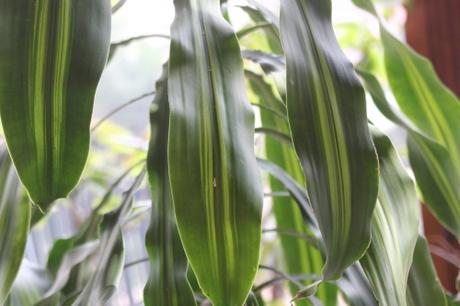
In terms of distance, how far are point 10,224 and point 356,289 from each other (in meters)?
0.39

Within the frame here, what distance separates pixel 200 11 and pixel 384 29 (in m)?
0.29

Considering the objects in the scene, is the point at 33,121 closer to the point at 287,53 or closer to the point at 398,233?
the point at 287,53

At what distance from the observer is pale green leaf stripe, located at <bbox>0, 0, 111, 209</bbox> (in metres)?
0.41

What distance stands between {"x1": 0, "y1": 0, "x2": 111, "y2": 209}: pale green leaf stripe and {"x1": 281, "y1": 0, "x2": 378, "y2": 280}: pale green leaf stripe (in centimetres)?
17

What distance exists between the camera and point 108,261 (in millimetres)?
575

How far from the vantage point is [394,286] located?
1.54ft

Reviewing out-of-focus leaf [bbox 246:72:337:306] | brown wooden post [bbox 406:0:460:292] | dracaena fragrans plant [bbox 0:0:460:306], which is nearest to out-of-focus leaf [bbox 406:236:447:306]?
dracaena fragrans plant [bbox 0:0:460:306]

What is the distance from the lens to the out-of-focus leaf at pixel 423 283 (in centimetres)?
57

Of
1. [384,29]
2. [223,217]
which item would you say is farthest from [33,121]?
[384,29]

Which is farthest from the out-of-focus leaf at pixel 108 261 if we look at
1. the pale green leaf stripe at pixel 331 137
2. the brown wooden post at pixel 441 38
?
the brown wooden post at pixel 441 38

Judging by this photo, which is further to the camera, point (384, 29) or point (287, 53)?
point (384, 29)

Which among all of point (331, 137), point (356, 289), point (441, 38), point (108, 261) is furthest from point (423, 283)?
point (441, 38)

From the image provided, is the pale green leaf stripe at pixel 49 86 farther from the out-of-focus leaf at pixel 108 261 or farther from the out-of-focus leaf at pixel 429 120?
the out-of-focus leaf at pixel 429 120

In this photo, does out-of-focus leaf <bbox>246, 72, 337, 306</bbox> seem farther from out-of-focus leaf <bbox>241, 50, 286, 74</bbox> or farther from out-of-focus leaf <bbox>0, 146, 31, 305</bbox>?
out-of-focus leaf <bbox>0, 146, 31, 305</bbox>
